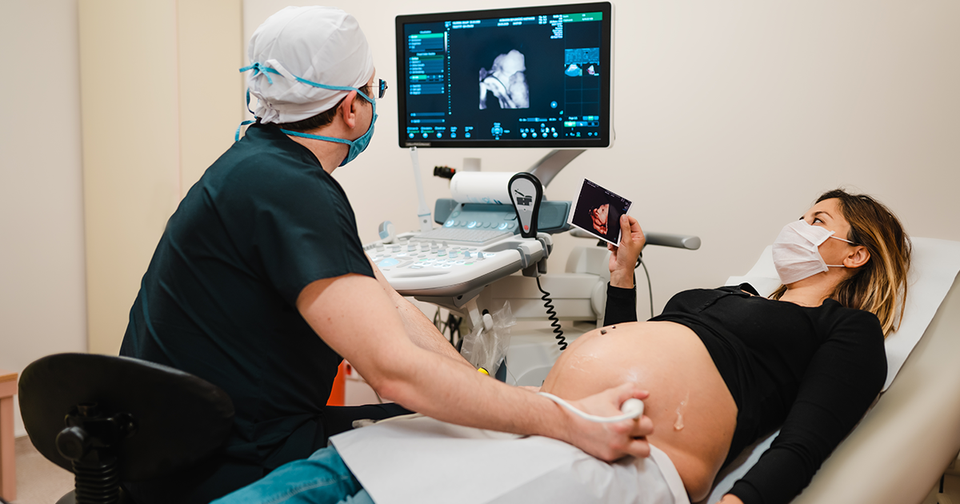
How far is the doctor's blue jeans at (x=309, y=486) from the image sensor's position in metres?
0.79

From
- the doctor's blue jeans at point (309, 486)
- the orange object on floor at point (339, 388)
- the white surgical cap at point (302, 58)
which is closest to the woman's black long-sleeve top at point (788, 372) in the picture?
the doctor's blue jeans at point (309, 486)

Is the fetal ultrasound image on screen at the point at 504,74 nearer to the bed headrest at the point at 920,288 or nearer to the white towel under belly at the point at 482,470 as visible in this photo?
the bed headrest at the point at 920,288

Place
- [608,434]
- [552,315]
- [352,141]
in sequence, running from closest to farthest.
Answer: [608,434] → [352,141] → [552,315]

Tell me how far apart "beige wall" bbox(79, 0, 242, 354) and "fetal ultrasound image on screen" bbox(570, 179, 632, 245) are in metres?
1.74

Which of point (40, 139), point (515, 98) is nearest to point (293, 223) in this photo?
point (515, 98)

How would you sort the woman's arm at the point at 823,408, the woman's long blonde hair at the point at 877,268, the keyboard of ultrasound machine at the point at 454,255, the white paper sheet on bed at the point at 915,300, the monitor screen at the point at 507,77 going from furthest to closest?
the monitor screen at the point at 507,77
the keyboard of ultrasound machine at the point at 454,255
the woman's long blonde hair at the point at 877,268
the white paper sheet on bed at the point at 915,300
the woman's arm at the point at 823,408

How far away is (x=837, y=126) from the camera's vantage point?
1960 mm

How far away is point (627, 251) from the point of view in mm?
1539

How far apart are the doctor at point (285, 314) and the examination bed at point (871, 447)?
0.06 meters

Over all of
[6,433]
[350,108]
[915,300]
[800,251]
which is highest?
[350,108]

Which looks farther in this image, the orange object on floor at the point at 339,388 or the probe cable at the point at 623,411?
the orange object on floor at the point at 339,388

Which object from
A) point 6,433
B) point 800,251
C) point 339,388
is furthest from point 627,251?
point 6,433

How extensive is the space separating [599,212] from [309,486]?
3.12ft

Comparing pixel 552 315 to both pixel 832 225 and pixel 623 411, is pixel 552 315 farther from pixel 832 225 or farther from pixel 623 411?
pixel 623 411
